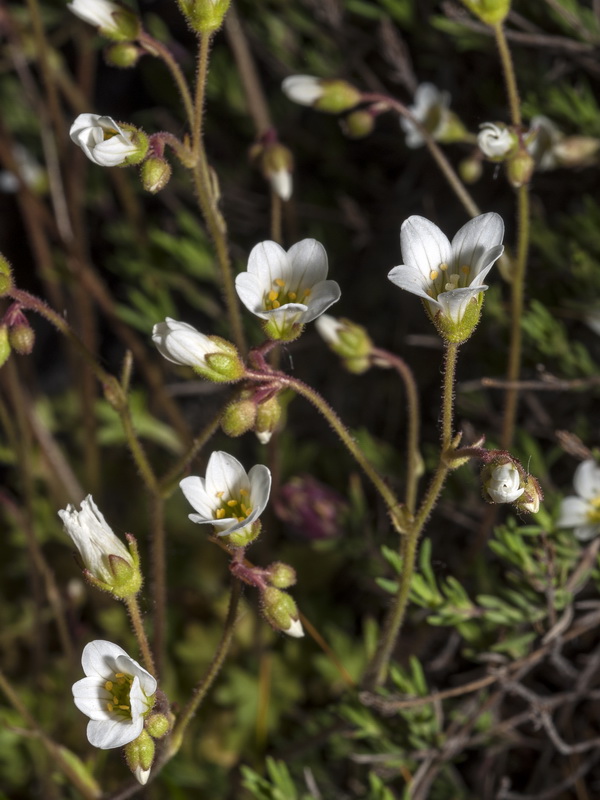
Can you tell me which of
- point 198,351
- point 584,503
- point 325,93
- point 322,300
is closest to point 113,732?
point 198,351

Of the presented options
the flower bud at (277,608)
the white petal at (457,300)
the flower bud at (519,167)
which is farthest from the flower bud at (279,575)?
the flower bud at (519,167)

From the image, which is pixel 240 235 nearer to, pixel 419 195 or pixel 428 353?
pixel 419 195

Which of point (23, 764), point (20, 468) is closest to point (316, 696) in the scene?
point (23, 764)

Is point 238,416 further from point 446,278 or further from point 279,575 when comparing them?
point 446,278

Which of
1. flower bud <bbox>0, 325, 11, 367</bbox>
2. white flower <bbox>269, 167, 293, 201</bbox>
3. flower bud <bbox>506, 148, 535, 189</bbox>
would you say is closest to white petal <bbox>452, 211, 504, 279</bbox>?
flower bud <bbox>506, 148, 535, 189</bbox>

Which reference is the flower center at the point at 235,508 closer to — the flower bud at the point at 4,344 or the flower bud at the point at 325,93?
the flower bud at the point at 4,344

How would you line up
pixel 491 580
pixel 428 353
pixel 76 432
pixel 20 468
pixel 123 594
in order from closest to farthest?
1. pixel 123 594
2. pixel 491 580
3. pixel 20 468
4. pixel 428 353
5. pixel 76 432
